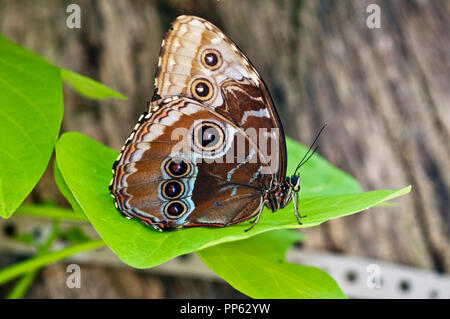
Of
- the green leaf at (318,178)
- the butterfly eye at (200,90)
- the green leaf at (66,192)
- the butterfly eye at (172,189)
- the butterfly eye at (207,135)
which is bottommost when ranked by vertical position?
the green leaf at (318,178)

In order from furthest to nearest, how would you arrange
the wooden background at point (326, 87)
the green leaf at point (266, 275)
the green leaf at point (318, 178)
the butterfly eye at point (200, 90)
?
the wooden background at point (326, 87)
the green leaf at point (318, 178)
the butterfly eye at point (200, 90)
the green leaf at point (266, 275)

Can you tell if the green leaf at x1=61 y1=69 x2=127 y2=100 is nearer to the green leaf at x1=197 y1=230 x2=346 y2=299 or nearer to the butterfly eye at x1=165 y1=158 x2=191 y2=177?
the butterfly eye at x1=165 y1=158 x2=191 y2=177

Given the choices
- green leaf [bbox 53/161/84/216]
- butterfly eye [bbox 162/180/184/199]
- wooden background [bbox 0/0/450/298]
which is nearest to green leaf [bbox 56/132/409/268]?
green leaf [bbox 53/161/84/216]

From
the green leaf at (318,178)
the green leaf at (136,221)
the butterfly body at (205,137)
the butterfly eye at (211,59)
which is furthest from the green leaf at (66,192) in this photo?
the green leaf at (318,178)

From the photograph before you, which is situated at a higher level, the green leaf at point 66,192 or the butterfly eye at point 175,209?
the green leaf at point 66,192

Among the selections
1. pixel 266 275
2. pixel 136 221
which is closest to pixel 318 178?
pixel 266 275

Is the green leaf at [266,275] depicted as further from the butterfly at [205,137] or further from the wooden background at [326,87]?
the wooden background at [326,87]

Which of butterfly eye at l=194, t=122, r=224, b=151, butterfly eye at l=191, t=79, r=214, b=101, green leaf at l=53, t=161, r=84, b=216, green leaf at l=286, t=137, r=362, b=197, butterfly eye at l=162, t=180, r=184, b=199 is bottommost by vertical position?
green leaf at l=286, t=137, r=362, b=197

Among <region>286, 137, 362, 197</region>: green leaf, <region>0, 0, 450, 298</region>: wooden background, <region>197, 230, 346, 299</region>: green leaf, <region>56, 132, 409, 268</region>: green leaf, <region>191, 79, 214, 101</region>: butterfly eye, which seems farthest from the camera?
<region>0, 0, 450, 298</region>: wooden background
